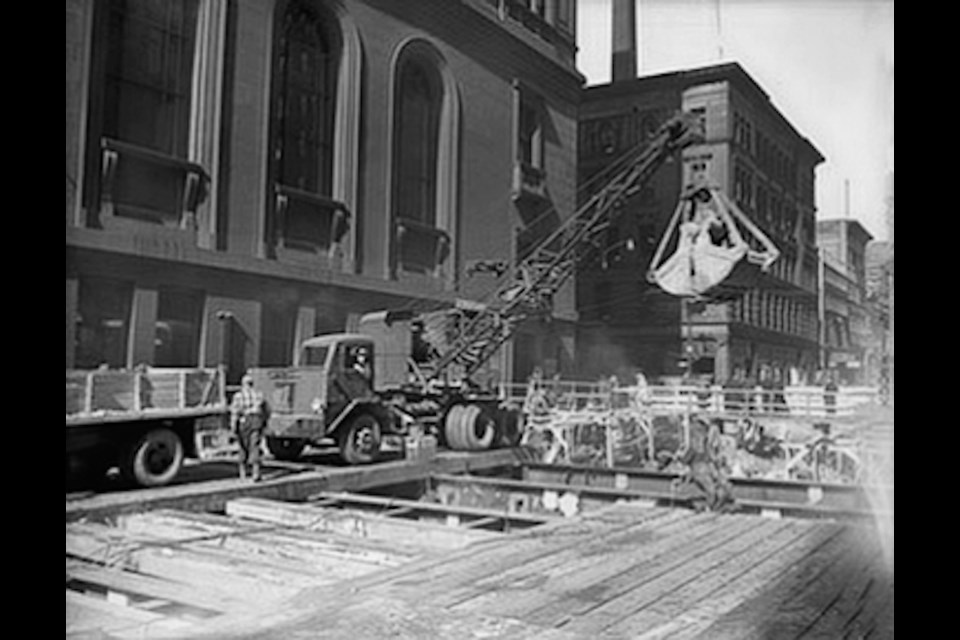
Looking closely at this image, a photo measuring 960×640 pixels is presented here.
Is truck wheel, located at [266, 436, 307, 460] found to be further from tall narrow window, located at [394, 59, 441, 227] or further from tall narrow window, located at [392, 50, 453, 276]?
tall narrow window, located at [394, 59, 441, 227]

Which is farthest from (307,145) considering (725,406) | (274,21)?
(725,406)

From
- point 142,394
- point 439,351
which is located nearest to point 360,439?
point 439,351

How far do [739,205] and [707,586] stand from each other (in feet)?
2.78

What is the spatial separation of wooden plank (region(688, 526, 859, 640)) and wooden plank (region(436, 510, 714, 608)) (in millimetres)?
358

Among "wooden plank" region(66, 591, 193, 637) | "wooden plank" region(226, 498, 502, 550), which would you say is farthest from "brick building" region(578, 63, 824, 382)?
"wooden plank" region(66, 591, 193, 637)

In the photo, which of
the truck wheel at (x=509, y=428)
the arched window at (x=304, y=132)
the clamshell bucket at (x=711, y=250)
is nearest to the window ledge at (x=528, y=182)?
the clamshell bucket at (x=711, y=250)

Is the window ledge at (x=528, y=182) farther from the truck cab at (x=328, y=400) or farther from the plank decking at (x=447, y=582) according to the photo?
the plank decking at (x=447, y=582)

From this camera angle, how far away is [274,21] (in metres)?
1.93

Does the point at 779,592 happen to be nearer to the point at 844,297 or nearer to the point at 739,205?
the point at 844,297

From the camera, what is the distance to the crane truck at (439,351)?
6.65 ft

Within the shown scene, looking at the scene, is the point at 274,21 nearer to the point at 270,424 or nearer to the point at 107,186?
the point at 107,186

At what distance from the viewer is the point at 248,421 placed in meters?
1.95

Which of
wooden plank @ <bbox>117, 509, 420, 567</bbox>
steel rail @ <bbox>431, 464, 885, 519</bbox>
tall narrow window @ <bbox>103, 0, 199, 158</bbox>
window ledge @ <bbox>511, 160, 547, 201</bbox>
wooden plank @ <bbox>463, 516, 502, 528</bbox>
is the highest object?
tall narrow window @ <bbox>103, 0, 199, 158</bbox>

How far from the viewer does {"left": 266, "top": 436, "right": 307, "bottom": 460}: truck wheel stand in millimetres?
2027
